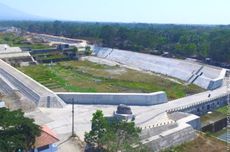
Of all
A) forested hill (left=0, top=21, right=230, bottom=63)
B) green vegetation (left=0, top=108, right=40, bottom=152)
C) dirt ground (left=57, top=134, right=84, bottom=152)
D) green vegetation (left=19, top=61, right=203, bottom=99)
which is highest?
forested hill (left=0, top=21, right=230, bottom=63)

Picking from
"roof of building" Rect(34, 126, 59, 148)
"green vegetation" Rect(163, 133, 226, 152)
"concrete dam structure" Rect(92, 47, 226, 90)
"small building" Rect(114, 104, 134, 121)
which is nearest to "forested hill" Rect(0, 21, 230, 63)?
"concrete dam structure" Rect(92, 47, 226, 90)

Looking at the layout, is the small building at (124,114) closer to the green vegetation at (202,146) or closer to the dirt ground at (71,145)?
the dirt ground at (71,145)

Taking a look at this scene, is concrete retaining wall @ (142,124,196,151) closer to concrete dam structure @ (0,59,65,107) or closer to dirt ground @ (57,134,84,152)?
dirt ground @ (57,134,84,152)

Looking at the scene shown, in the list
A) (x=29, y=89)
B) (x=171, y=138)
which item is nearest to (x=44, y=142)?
(x=171, y=138)

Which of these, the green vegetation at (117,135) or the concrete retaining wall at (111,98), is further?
the concrete retaining wall at (111,98)

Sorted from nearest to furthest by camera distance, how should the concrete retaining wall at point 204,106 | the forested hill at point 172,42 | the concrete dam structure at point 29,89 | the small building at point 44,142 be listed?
the small building at point 44,142 → the concrete dam structure at point 29,89 → the concrete retaining wall at point 204,106 → the forested hill at point 172,42

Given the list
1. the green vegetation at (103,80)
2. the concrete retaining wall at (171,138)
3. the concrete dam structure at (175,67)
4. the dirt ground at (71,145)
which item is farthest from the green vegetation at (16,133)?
the concrete dam structure at (175,67)

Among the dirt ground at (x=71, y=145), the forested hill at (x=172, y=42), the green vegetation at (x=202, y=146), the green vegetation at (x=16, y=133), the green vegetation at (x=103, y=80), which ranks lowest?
the green vegetation at (x=202, y=146)

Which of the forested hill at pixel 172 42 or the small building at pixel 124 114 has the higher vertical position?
the forested hill at pixel 172 42
